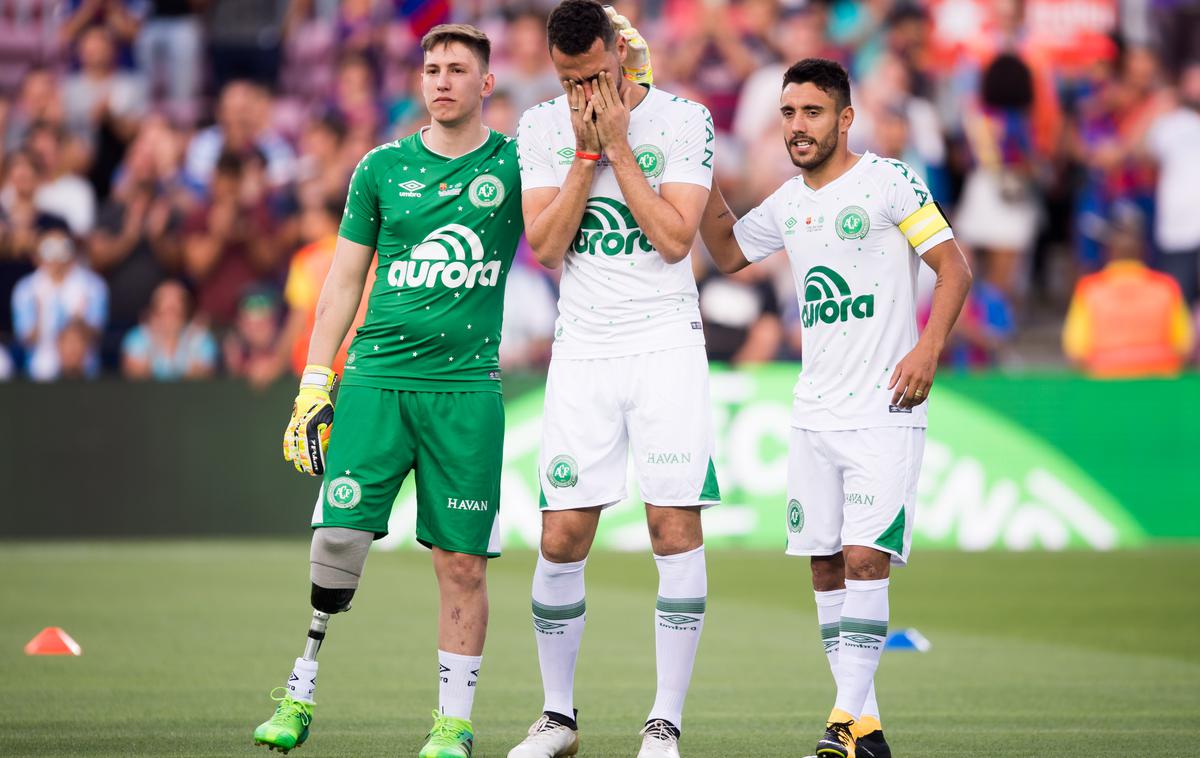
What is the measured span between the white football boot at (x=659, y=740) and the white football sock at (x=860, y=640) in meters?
0.60

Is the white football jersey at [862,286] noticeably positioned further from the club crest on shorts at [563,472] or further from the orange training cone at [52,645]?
the orange training cone at [52,645]

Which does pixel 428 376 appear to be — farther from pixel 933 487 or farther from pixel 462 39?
pixel 933 487

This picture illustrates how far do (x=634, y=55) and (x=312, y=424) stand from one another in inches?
71.5

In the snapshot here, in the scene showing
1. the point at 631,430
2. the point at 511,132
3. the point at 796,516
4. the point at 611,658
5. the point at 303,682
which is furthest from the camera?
the point at 511,132

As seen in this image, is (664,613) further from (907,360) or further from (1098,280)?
(1098,280)

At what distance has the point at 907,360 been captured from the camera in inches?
252

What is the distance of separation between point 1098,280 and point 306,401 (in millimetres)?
11469

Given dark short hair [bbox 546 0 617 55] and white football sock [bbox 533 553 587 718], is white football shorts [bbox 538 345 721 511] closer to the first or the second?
white football sock [bbox 533 553 587 718]

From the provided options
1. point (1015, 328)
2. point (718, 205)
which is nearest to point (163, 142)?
point (1015, 328)

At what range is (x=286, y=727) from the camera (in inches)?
242

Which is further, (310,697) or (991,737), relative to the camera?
(991,737)

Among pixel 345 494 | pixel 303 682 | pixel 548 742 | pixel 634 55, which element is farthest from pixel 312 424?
pixel 634 55

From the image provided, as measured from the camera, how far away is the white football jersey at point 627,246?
6.48 m

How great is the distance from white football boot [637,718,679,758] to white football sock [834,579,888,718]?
23.5 inches
